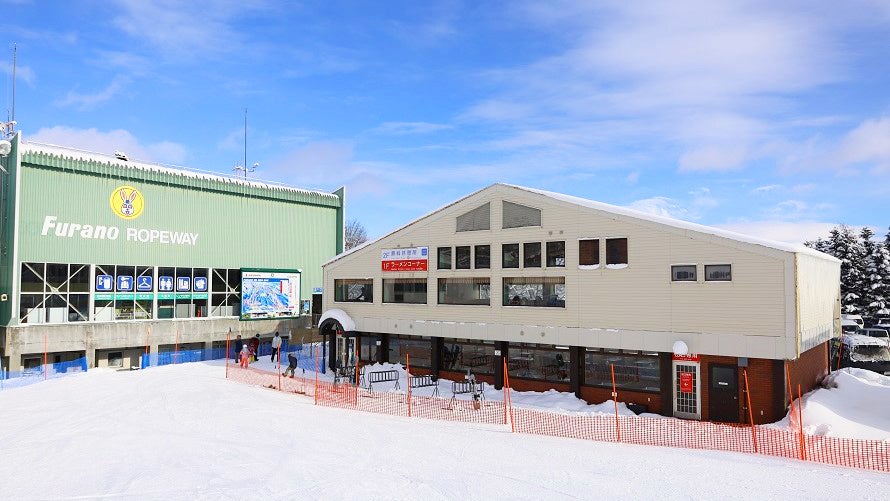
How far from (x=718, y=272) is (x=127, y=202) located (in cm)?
3524

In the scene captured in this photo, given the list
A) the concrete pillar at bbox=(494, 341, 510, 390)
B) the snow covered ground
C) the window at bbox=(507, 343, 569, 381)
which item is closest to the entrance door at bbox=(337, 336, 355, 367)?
the concrete pillar at bbox=(494, 341, 510, 390)

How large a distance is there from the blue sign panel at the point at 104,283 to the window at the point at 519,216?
25848mm

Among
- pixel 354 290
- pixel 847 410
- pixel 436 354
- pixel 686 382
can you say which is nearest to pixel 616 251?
pixel 686 382

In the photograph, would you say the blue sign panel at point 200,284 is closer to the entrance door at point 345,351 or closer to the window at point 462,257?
the entrance door at point 345,351

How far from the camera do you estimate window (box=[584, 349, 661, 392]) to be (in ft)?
83.8

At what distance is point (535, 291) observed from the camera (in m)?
28.9

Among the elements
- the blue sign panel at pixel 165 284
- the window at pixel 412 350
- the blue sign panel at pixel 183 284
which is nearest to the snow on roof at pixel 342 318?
the window at pixel 412 350

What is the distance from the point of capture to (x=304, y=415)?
23.0 m

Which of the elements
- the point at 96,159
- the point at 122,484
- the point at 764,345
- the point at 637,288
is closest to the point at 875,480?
the point at 764,345

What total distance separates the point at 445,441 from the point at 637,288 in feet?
37.1

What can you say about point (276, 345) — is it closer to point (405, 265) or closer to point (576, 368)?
point (405, 265)

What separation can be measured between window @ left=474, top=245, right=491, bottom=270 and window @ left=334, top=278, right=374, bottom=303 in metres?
7.05

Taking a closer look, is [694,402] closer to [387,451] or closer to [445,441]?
[445,441]

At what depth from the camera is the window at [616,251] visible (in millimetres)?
26297
